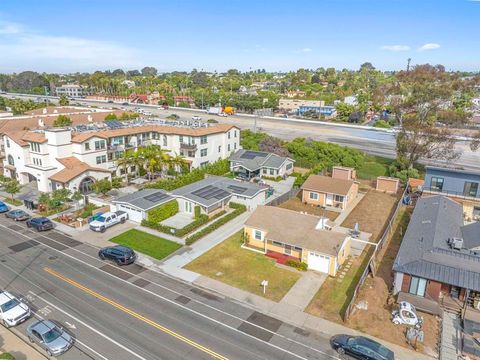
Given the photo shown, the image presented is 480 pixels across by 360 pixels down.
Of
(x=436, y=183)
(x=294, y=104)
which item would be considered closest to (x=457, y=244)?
(x=436, y=183)

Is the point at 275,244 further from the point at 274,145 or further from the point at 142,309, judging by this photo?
the point at 274,145

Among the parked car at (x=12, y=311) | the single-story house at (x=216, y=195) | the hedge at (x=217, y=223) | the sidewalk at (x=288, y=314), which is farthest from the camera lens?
the single-story house at (x=216, y=195)

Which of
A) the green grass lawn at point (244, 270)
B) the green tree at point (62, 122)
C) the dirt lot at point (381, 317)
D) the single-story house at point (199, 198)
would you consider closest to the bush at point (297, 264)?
the green grass lawn at point (244, 270)

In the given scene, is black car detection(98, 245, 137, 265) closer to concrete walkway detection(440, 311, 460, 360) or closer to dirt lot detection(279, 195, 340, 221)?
dirt lot detection(279, 195, 340, 221)

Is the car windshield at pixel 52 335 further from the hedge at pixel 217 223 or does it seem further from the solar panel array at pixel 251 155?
the solar panel array at pixel 251 155

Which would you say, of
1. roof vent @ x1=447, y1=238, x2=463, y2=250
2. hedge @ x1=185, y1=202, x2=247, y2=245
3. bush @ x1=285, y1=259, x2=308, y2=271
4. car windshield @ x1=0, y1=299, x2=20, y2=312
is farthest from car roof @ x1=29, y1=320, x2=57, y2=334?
roof vent @ x1=447, y1=238, x2=463, y2=250

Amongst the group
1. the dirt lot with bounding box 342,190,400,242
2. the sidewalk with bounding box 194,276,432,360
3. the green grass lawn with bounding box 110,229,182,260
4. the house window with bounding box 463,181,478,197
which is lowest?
the sidewalk with bounding box 194,276,432,360

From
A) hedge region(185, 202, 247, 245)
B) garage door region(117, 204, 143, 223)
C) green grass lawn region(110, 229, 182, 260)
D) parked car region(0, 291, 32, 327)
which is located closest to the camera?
parked car region(0, 291, 32, 327)
